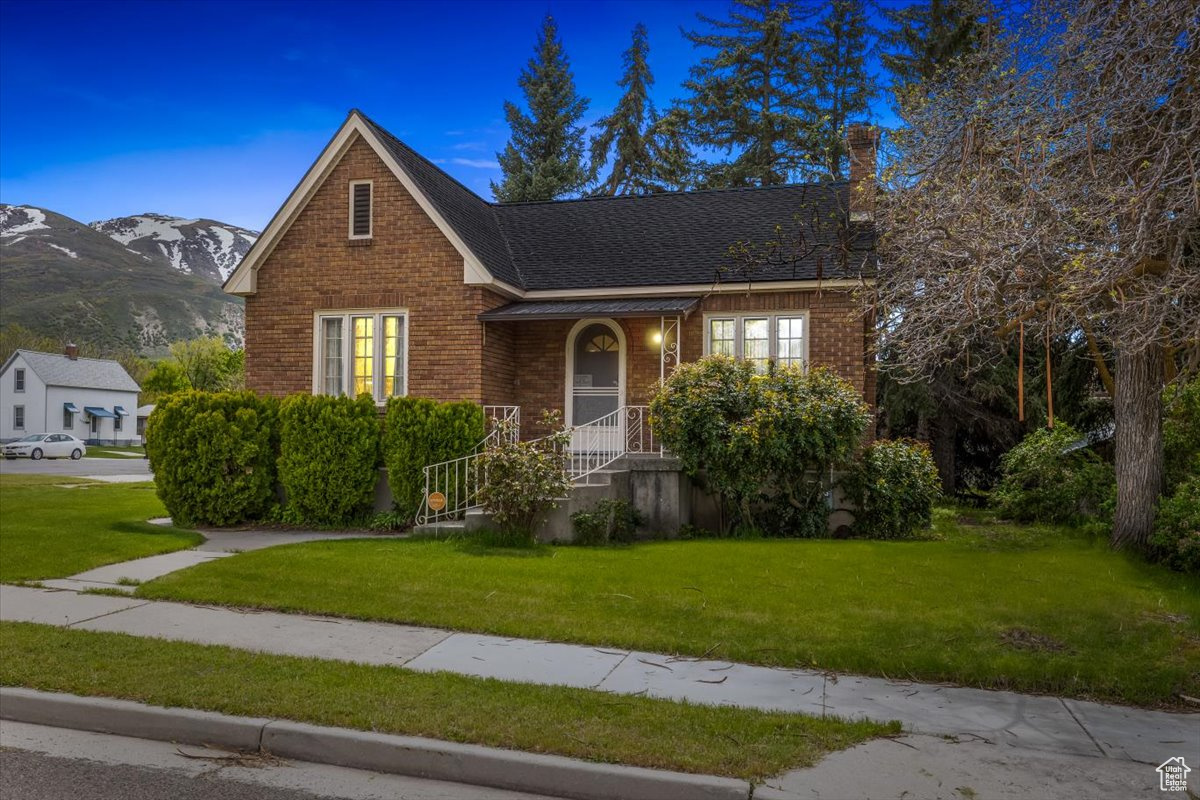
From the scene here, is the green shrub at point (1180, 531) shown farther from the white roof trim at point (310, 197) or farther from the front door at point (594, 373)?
the white roof trim at point (310, 197)

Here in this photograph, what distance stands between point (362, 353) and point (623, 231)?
6241mm

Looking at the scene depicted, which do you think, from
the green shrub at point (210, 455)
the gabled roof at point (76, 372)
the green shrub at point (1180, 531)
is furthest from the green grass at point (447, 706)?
the gabled roof at point (76, 372)

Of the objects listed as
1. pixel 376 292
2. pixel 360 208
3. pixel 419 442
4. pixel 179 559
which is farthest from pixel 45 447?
pixel 179 559

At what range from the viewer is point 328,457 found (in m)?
13.7

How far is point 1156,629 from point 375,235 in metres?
13.4

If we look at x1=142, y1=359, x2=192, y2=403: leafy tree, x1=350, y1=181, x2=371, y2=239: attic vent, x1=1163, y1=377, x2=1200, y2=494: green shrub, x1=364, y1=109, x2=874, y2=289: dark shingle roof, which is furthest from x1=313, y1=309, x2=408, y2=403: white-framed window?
x1=142, y1=359, x2=192, y2=403: leafy tree

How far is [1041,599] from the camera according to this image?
812 centimetres

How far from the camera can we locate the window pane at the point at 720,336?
51.5 feet

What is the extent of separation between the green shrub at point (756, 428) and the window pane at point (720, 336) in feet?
8.57

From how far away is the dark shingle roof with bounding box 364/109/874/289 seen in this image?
15703mm

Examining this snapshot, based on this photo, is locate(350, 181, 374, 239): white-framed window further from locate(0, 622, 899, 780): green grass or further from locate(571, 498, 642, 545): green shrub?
A: locate(0, 622, 899, 780): green grass

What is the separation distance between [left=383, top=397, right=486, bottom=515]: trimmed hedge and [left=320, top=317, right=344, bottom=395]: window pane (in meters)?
2.86

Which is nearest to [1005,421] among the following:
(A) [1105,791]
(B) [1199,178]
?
(B) [1199,178]

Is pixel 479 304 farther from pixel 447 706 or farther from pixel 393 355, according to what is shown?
pixel 447 706
